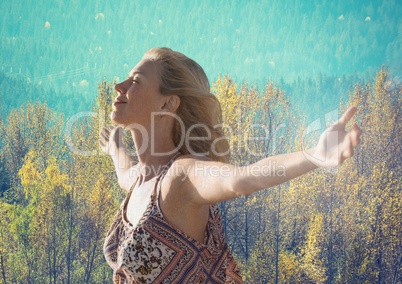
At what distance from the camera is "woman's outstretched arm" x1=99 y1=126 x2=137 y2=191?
1.62 meters

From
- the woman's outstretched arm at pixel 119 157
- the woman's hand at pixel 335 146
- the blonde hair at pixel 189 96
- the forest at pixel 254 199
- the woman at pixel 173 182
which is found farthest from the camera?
the forest at pixel 254 199

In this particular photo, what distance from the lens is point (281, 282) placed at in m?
3.08

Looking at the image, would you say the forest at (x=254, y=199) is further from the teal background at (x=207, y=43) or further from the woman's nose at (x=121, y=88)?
the woman's nose at (x=121, y=88)

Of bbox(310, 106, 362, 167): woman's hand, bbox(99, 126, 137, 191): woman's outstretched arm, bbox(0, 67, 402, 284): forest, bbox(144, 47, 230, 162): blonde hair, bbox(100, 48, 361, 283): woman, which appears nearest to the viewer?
bbox(310, 106, 362, 167): woman's hand

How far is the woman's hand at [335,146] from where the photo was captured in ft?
2.42

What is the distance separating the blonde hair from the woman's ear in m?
0.01

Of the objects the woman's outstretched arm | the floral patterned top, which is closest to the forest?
the woman's outstretched arm

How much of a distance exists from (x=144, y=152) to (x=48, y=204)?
230cm

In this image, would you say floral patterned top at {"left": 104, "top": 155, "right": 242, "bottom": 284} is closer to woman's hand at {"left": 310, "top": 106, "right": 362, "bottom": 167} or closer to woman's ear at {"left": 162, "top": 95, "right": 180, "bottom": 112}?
woman's ear at {"left": 162, "top": 95, "right": 180, "bottom": 112}

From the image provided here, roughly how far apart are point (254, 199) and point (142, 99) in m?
1.90

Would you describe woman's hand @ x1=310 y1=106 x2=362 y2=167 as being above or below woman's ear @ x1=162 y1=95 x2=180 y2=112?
below

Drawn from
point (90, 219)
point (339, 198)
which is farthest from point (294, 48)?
point (90, 219)

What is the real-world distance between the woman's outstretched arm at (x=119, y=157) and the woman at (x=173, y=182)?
0.25 m

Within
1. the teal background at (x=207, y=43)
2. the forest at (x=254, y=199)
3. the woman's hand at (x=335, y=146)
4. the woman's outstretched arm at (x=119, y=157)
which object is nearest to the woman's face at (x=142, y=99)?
the woman's outstretched arm at (x=119, y=157)
